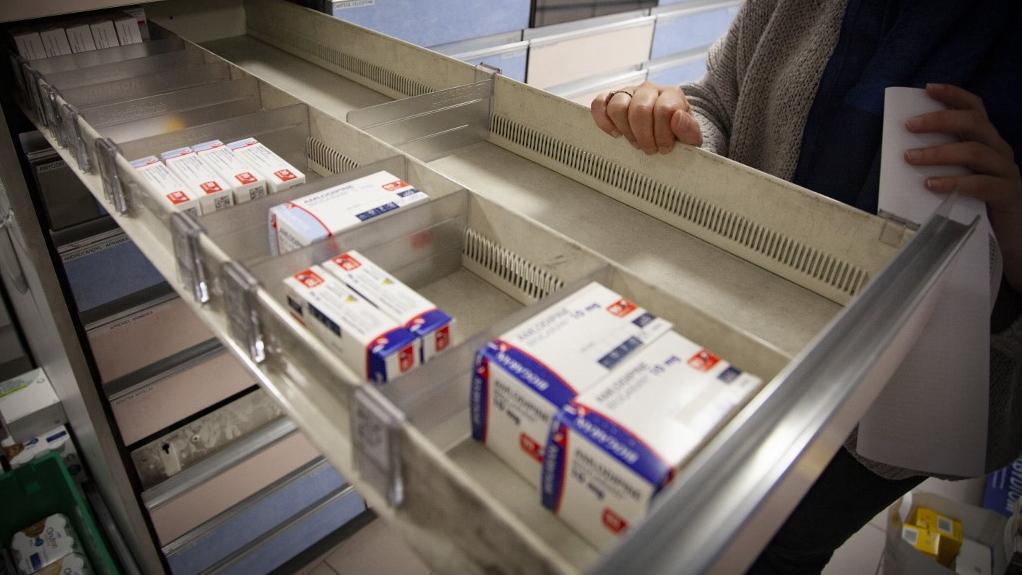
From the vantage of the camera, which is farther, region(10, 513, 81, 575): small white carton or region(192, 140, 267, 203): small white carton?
region(10, 513, 81, 575): small white carton

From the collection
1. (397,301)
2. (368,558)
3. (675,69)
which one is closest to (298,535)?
(368,558)

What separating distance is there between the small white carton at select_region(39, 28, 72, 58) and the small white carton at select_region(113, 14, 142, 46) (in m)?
0.11

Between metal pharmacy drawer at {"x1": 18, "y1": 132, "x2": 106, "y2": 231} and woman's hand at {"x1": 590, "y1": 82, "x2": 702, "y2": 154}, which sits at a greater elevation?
woman's hand at {"x1": 590, "y1": 82, "x2": 702, "y2": 154}

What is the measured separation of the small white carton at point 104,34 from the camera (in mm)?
1451

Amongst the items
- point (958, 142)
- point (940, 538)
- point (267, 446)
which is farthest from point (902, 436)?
point (267, 446)

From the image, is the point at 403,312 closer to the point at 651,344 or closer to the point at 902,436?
the point at 651,344

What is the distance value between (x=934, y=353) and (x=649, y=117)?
53 cm

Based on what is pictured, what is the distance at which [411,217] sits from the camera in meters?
0.99

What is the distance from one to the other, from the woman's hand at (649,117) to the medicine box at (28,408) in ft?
6.49

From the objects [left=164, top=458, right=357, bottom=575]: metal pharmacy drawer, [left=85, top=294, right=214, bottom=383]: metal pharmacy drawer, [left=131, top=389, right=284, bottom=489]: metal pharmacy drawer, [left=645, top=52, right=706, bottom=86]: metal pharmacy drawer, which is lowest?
[left=164, top=458, right=357, bottom=575]: metal pharmacy drawer

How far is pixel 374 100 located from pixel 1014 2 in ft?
3.98

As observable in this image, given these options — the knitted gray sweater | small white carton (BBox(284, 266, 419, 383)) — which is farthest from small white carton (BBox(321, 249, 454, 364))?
the knitted gray sweater

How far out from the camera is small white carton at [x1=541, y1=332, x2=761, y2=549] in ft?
1.97

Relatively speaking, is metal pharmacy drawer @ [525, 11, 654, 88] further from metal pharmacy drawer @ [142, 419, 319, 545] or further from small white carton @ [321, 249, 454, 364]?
small white carton @ [321, 249, 454, 364]
